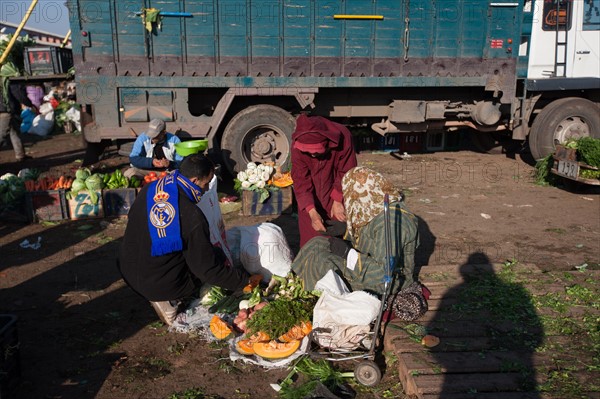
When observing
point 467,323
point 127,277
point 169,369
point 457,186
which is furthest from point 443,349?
point 457,186

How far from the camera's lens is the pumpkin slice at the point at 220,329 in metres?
4.01

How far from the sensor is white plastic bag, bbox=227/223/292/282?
475 centimetres

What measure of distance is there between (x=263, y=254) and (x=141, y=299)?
46.2 inches

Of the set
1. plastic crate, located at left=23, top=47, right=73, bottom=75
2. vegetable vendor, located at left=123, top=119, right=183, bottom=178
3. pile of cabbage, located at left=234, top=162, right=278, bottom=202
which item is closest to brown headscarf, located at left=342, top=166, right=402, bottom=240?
pile of cabbage, located at left=234, top=162, right=278, bottom=202

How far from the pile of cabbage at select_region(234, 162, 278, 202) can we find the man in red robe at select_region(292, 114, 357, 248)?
198cm

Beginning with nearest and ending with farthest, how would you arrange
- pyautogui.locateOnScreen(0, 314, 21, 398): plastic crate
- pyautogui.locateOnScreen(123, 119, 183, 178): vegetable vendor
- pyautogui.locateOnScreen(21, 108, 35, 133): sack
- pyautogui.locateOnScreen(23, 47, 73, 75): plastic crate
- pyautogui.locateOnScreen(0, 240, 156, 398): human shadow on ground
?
pyautogui.locateOnScreen(0, 314, 21, 398): plastic crate < pyautogui.locateOnScreen(0, 240, 156, 398): human shadow on ground < pyautogui.locateOnScreen(123, 119, 183, 178): vegetable vendor < pyautogui.locateOnScreen(23, 47, 73, 75): plastic crate < pyautogui.locateOnScreen(21, 108, 35, 133): sack

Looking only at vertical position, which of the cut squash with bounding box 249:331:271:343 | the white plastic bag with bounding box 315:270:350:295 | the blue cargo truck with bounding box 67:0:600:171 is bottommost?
the cut squash with bounding box 249:331:271:343

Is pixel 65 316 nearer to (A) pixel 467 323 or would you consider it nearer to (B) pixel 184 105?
(A) pixel 467 323

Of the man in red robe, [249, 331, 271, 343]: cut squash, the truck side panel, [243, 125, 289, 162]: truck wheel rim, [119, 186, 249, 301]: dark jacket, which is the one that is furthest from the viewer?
[243, 125, 289, 162]: truck wheel rim

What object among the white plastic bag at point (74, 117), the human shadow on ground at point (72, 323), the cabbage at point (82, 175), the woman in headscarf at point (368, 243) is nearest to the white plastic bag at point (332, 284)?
the woman in headscarf at point (368, 243)

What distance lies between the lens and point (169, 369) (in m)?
3.71

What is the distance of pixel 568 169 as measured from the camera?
7.92 m

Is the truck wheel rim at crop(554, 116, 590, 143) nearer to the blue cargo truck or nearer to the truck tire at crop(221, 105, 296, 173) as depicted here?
the blue cargo truck

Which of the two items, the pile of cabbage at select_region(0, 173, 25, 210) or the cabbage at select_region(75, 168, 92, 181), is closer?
the pile of cabbage at select_region(0, 173, 25, 210)
